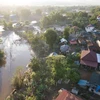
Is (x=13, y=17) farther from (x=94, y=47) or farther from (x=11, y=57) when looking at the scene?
(x=94, y=47)

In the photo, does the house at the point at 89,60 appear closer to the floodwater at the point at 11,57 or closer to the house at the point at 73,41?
the house at the point at 73,41

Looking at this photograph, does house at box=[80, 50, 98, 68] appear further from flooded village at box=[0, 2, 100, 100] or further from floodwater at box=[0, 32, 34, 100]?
floodwater at box=[0, 32, 34, 100]

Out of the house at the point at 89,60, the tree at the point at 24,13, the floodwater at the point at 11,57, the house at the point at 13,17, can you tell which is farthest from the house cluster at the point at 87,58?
the house at the point at 13,17

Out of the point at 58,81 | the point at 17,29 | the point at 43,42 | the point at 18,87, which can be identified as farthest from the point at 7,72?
the point at 17,29

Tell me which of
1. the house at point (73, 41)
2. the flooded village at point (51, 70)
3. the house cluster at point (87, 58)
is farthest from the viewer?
the house at point (73, 41)

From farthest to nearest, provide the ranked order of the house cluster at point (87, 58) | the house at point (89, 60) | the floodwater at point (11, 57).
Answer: the house at point (89, 60), the floodwater at point (11, 57), the house cluster at point (87, 58)

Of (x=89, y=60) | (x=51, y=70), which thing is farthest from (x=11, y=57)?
(x=89, y=60)

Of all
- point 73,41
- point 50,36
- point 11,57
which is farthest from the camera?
point 73,41

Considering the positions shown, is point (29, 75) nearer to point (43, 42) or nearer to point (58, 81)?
point (58, 81)

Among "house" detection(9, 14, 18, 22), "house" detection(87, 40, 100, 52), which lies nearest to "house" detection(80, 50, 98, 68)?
"house" detection(87, 40, 100, 52)
